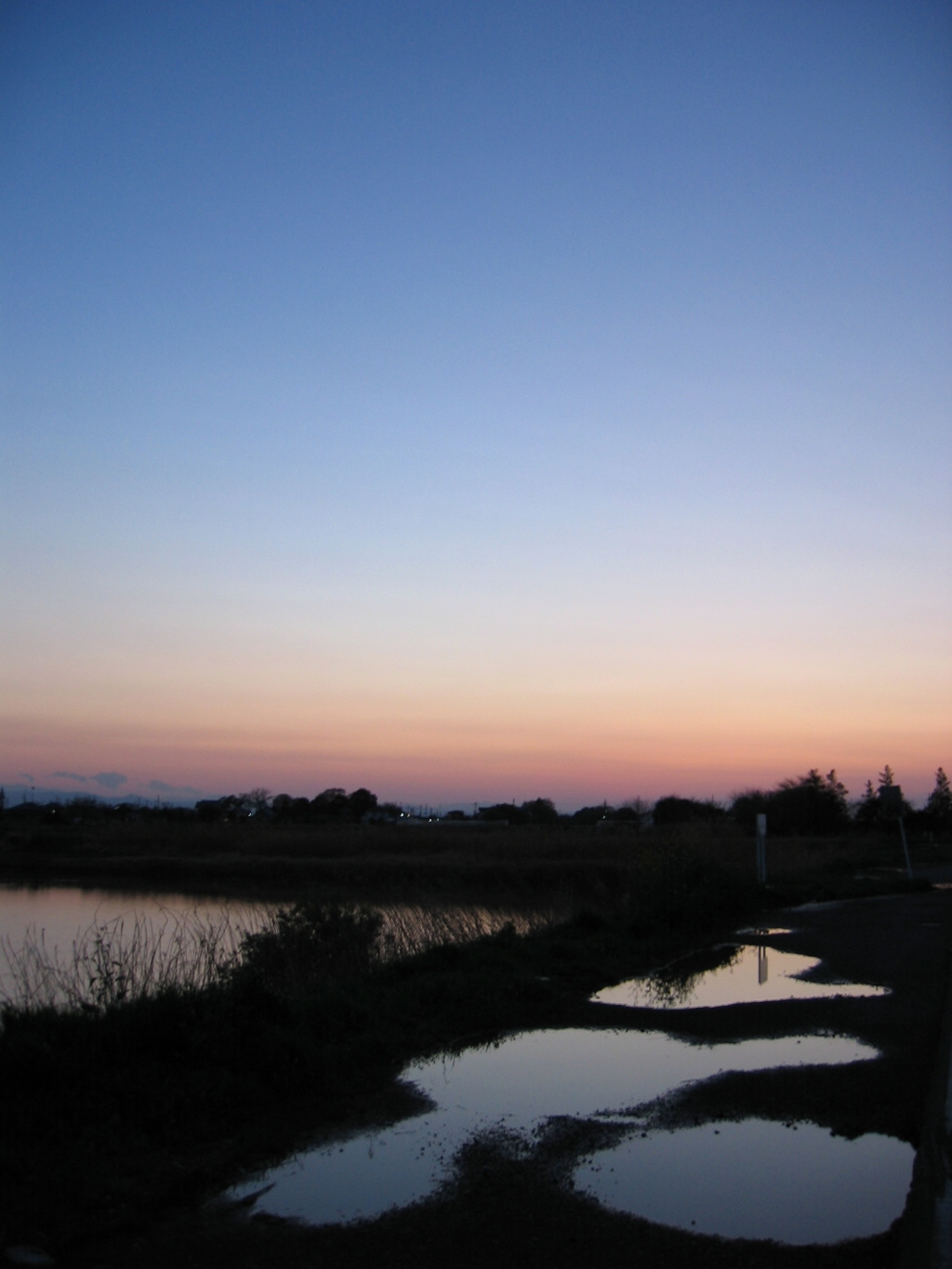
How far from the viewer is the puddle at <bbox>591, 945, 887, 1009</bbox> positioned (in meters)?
12.0

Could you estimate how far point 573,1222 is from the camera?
5.43 metres

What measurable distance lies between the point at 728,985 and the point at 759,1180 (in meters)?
7.34

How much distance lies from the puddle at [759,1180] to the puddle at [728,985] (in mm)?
4897

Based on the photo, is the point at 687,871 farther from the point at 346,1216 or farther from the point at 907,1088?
the point at 346,1216

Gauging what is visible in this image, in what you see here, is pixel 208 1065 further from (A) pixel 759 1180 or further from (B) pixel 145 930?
(B) pixel 145 930

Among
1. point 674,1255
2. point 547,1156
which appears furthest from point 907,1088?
point 674,1255

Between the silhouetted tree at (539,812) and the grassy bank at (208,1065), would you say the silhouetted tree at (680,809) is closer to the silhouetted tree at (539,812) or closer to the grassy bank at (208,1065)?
the silhouetted tree at (539,812)

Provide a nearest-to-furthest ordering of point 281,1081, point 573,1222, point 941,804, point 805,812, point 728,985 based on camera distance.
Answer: point 573,1222 → point 281,1081 → point 728,985 → point 805,812 → point 941,804

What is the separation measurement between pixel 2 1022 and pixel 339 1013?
3054mm

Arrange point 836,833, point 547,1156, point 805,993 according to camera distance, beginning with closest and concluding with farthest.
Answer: point 547,1156
point 805,993
point 836,833

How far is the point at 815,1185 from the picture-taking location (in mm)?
5906

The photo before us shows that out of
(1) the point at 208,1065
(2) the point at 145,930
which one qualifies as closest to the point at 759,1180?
(1) the point at 208,1065

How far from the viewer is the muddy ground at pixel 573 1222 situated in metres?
5.05

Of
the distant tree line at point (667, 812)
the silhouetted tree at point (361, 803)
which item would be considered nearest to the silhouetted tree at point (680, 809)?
the distant tree line at point (667, 812)
